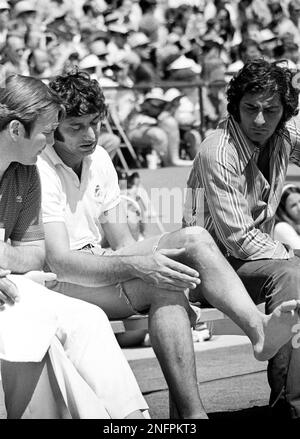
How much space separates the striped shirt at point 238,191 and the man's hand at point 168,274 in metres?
0.67

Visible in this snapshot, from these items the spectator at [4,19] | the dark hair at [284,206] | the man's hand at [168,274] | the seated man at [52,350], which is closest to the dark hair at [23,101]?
the seated man at [52,350]

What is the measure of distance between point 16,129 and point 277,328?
1.32 m

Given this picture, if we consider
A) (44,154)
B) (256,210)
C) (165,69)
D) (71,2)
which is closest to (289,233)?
(256,210)

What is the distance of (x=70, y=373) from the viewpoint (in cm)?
375

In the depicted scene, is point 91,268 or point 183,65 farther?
point 183,65

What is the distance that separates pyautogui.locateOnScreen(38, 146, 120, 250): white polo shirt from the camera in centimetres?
468

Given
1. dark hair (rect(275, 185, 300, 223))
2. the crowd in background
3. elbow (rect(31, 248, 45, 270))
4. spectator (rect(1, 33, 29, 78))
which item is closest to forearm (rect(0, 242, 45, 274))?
elbow (rect(31, 248, 45, 270))

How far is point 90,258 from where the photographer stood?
14.4 feet

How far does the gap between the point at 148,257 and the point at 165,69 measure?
10089 millimetres

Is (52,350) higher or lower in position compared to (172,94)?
higher

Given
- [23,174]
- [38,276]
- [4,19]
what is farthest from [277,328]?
[4,19]

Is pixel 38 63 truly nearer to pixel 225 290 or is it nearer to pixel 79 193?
pixel 79 193

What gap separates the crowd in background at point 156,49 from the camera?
40.5 feet
